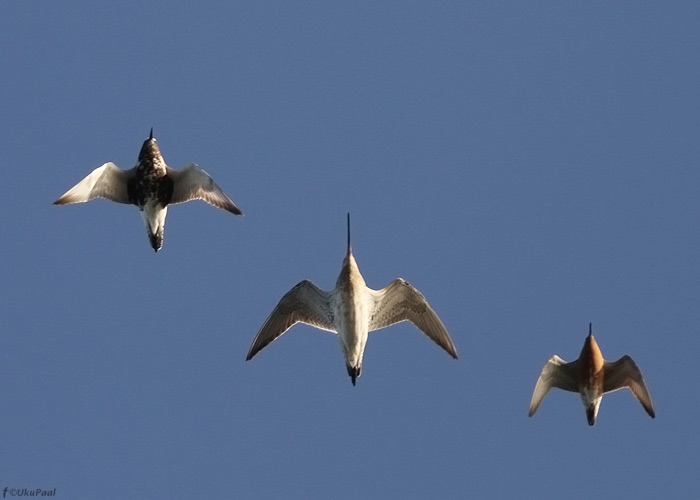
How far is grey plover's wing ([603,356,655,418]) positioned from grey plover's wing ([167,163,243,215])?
714cm

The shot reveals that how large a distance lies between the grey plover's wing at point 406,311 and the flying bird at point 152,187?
2.81m

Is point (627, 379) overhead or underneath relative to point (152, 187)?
underneath

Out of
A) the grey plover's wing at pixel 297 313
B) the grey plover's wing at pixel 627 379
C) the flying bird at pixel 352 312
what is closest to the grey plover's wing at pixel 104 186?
the grey plover's wing at pixel 297 313

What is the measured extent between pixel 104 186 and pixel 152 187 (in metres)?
0.81

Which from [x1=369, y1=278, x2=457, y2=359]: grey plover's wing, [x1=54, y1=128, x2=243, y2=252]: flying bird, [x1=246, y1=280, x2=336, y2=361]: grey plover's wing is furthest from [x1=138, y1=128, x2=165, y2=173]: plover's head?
[x1=369, y1=278, x2=457, y2=359]: grey plover's wing

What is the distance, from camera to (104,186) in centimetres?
2316

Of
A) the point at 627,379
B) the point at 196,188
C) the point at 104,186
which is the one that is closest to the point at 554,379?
the point at 627,379

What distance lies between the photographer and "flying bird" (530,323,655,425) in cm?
2380

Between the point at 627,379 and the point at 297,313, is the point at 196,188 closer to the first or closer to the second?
the point at 297,313

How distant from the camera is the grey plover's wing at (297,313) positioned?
891 inches

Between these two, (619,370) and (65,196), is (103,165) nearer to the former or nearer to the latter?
(65,196)

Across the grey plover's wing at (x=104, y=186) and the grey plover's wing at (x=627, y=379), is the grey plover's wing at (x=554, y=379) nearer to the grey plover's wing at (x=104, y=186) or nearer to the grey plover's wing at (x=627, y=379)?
the grey plover's wing at (x=627, y=379)

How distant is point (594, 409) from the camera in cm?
2400

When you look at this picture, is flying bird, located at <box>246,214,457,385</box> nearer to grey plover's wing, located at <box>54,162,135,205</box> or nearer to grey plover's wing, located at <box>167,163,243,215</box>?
grey plover's wing, located at <box>167,163,243,215</box>
